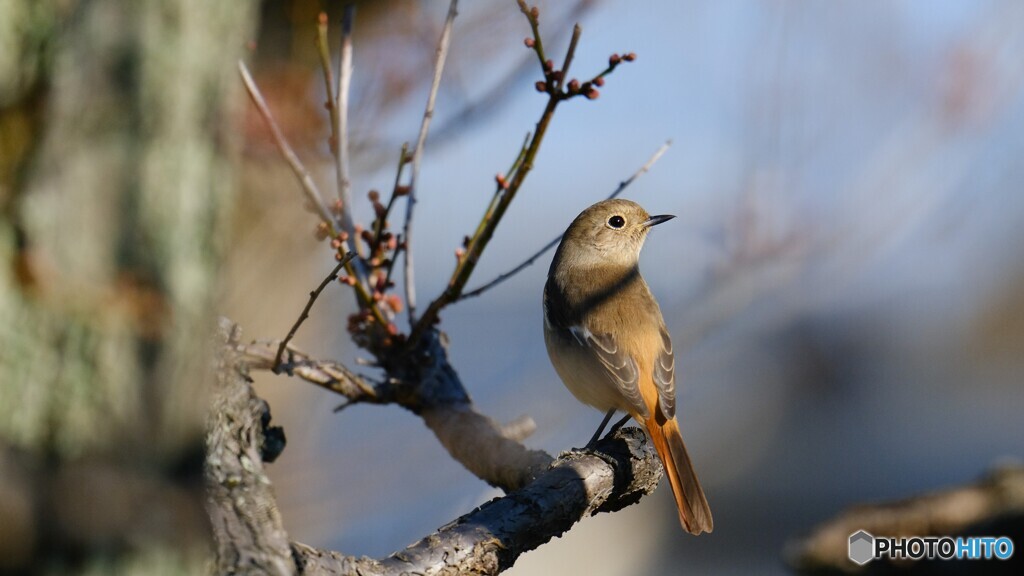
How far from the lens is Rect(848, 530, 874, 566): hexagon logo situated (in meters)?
3.19

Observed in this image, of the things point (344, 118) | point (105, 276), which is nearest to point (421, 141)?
point (344, 118)

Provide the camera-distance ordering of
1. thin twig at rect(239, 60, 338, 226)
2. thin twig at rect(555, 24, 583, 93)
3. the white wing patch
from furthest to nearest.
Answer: the white wing patch < thin twig at rect(239, 60, 338, 226) < thin twig at rect(555, 24, 583, 93)

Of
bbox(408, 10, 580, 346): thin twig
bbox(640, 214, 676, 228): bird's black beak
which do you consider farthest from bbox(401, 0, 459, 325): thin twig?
bbox(640, 214, 676, 228): bird's black beak

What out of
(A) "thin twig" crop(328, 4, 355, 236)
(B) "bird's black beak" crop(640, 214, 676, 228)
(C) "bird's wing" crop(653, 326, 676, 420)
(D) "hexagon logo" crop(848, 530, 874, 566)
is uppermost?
(B) "bird's black beak" crop(640, 214, 676, 228)

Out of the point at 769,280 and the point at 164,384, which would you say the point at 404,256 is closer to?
the point at 769,280

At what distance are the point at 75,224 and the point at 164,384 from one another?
214mm

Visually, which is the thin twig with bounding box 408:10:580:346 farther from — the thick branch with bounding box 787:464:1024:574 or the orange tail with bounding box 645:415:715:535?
the thick branch with bounding box 787:464:1024:574

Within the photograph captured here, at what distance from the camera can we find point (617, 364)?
136 inches

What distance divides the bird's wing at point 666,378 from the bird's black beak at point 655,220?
53 cm

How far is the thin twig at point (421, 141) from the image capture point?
8.90ft

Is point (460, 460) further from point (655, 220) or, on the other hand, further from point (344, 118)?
point (655, 220)

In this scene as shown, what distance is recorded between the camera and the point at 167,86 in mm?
1148

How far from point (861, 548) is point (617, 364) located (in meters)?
1.01

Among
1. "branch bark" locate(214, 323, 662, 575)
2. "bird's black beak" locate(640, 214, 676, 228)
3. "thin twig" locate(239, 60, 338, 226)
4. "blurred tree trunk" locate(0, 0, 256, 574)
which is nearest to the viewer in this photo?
"blurred tree trunk" locate(0, 0, 256, 574)
